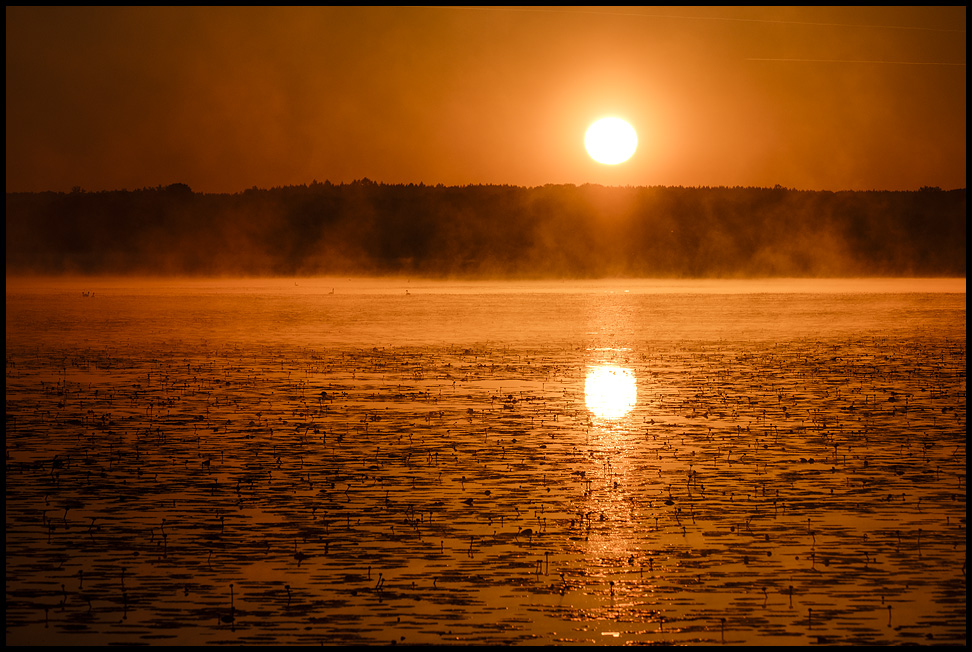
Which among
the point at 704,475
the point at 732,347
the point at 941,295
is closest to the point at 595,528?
the point at 704,475

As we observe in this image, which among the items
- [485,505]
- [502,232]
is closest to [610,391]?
[485,505]

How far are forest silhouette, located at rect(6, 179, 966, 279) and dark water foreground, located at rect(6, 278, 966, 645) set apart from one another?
127496 mm

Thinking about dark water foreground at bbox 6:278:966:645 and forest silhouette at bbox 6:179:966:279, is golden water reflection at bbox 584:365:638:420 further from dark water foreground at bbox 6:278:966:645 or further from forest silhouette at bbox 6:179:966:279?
forest silhouette at bbox 6:179:966:279

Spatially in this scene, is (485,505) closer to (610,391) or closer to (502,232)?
(610,391)

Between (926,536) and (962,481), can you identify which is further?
(962,481)

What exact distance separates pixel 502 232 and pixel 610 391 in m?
160

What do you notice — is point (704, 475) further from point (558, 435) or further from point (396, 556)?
point (396, 556)

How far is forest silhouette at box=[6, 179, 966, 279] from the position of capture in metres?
161

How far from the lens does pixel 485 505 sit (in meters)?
13.4

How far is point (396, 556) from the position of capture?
37.1 ft

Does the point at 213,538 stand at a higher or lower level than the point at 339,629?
higher

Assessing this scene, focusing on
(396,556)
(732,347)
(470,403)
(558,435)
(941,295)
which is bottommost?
(396,556)

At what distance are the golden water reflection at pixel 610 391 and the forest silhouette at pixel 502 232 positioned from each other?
12374 centimetres

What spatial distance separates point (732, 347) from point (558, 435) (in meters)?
16.0
